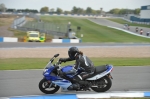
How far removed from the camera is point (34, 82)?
10000mm

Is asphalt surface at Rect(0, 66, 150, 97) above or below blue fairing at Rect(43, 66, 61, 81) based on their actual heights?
below

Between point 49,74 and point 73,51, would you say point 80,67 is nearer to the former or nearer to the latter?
point 73,51

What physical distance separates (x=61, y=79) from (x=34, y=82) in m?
2.19

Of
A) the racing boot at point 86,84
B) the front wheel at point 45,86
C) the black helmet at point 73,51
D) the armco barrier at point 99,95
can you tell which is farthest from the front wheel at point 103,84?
the front wheel at point 45,86

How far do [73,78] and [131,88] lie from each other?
2228 mm

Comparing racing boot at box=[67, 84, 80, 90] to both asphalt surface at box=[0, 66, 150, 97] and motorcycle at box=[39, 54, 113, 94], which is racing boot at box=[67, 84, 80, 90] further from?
asphalt surface at box=[0, 66, 150, 97]

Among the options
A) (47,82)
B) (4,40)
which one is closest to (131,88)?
(47,82)

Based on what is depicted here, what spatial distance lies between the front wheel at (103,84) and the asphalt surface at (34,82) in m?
0.47

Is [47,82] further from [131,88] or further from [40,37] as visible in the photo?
[40,37]

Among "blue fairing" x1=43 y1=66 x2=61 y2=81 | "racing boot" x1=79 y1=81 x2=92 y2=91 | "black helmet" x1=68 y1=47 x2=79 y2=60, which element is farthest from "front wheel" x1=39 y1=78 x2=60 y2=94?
"black helmet" x1=68 y1=47 x2=79 y2=60

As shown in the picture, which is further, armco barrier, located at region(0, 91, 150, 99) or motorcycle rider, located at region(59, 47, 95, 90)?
motorcycle rider, located at region(59, 47, 95, 90)

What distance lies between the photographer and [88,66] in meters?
8.19

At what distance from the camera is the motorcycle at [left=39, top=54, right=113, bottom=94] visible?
8070mm

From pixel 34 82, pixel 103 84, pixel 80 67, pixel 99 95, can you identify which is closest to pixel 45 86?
pixel 80 67
